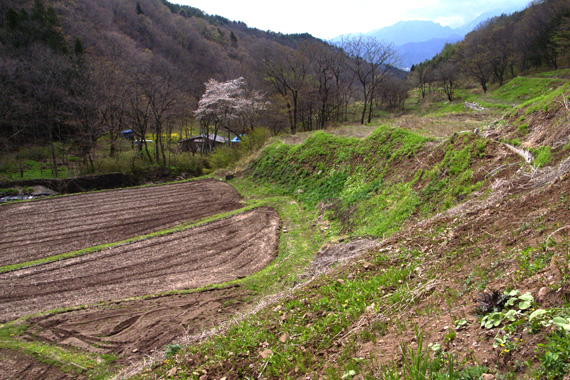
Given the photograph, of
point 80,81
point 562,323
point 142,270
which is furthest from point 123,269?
point 80,81

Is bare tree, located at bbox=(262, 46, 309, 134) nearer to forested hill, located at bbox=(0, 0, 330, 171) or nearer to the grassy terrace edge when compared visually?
forested hill, located at bbox=(0, 0, 330, 171)

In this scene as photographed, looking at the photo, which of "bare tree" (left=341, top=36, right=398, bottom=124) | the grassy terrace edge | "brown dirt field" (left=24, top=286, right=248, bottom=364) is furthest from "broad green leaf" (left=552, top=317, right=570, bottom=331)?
"bare tree" (left=341, top=36, right=398, bottom=124)

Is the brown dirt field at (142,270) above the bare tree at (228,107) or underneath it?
underneath

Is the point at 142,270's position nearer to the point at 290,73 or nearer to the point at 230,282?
the point at 230,282

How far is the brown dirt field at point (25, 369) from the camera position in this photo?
7375 millimetres

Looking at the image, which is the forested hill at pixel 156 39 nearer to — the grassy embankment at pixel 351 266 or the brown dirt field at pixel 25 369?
the grassy embankment at pixel 351 266

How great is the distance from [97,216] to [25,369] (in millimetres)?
12703

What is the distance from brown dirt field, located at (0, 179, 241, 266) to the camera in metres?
15.2

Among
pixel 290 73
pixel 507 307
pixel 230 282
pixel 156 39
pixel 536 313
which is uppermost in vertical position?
pixel 156 39

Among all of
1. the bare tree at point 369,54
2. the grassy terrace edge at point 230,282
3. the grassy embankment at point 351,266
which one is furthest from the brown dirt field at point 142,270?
the bare tree at point 369,54

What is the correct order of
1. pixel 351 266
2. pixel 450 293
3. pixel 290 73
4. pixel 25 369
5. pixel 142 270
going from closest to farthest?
pixel 450 293 < pixel 351 266 < pixel 25 369 < pixel 142 270 < pixel 290 73

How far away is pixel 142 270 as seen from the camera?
12.5m

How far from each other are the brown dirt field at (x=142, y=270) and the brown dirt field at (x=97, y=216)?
91.7 inches

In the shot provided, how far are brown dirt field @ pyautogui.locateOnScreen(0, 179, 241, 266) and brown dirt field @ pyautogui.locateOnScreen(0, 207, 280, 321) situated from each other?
2.33 meters
